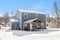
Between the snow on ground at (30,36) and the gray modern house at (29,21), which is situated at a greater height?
the gray modern house at (29,21)

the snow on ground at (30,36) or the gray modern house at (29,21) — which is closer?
the snow on ground at (30,36)

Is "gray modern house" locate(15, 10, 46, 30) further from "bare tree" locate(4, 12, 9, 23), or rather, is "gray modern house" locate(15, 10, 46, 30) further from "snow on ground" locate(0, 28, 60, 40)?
"bare tree" locate(4, 12, 9, 23)

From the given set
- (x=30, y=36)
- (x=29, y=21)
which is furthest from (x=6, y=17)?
(x=30, y=36)

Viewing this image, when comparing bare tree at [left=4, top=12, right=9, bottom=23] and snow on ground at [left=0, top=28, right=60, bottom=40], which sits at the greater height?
bare tree at [left=4, top=12, right=9, bottom=23]

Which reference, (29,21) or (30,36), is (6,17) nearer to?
(29,21)

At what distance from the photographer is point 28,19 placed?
3441cm

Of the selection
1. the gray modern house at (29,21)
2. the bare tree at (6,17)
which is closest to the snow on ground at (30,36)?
the gray modern house at (29,21)

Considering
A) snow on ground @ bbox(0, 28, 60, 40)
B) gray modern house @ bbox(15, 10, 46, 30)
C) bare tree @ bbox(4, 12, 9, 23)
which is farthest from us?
bare tree @ bbox(4, 12, 9, 23)

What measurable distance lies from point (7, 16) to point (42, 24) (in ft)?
157

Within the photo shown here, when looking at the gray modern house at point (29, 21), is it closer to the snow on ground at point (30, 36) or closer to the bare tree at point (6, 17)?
the snow on ground at point (30, 36)

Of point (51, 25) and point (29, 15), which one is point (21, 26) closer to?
point (29, 15)

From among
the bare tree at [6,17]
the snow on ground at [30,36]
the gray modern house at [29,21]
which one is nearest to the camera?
the snow on ground at [30,36]

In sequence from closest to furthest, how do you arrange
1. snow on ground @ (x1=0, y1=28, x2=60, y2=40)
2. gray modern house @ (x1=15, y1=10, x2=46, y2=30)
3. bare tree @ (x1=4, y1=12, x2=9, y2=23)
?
snow on ground @ (x1=0, y1=28, x2=60, y2=40), gray modern house @ (x1=15, y1=10, x2=46, y2=30), bare tree @ (x1=4, y1=12, x2=9, y2=23)

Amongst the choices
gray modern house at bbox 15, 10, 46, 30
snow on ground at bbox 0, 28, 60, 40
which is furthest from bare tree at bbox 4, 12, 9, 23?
snow on ground at bbox 0, 28, 60, 40
